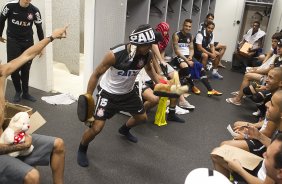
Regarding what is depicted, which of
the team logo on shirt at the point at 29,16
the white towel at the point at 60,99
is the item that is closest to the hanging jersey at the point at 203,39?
the white towel at the point at 60,99

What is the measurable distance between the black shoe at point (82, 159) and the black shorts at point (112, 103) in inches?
14.9

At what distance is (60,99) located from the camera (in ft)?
12.8

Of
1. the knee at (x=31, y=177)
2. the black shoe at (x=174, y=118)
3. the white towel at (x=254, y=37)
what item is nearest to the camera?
the knee at (x=31, y=177)

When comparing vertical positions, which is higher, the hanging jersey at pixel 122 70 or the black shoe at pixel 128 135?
the hanging jersey at pixel 122 70

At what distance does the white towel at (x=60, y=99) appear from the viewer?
382 cm

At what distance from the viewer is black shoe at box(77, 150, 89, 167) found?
2578 mm

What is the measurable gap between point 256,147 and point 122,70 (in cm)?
120

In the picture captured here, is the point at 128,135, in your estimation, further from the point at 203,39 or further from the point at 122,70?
the point at 203,39

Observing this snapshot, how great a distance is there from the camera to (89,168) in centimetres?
256

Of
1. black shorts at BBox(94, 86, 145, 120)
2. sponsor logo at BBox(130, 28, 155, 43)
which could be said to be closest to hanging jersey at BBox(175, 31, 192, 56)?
black shorts at BBox(94, 86, 145, 120)

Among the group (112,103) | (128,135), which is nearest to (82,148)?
(112,103)

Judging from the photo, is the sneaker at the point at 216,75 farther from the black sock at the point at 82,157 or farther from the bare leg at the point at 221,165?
the bare leg at the point at 221,165

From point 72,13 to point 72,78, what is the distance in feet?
3.31

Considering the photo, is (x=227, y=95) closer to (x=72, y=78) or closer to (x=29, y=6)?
(x=72, y=78)
